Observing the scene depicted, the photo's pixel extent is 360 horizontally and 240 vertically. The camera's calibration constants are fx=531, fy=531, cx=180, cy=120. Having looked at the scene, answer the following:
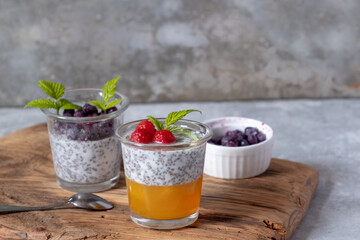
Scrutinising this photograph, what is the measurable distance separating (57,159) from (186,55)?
5.65 feet

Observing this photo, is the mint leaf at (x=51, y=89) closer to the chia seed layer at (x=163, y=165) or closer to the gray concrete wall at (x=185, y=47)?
the chia seed layer at (x=163, y=165)

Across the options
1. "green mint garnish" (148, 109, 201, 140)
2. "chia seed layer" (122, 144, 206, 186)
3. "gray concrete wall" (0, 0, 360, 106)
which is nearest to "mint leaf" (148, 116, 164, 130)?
"green mint garnish" (148, 109, 201, 140)

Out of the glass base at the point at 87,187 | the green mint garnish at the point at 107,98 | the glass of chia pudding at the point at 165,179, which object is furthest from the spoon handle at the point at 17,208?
the green mint garnish at the point at 107,98

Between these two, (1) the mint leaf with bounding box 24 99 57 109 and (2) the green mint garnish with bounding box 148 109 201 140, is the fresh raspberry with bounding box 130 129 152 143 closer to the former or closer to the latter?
(2) the green mint garnish with bounding box 148 109 201 140

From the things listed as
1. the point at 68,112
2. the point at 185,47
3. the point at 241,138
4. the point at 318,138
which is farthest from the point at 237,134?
the point at 185,47

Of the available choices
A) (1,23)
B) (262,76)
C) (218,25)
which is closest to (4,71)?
(1,23)

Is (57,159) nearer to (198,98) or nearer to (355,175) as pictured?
(355,175)

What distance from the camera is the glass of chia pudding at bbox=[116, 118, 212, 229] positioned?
1648 mm

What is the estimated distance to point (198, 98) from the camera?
3699 millimetres

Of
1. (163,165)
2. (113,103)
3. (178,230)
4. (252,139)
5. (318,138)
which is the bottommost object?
(318,138)

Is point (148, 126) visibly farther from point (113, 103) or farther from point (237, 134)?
point (237, 134)

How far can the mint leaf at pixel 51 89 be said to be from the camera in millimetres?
2014

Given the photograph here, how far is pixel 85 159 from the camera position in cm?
198

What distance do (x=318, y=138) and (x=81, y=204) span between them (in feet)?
4.95
